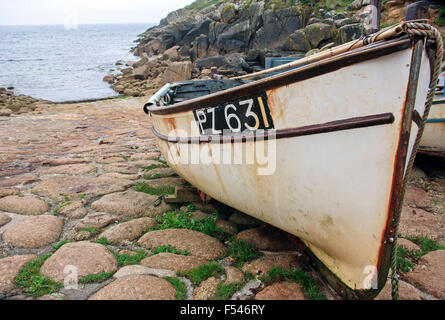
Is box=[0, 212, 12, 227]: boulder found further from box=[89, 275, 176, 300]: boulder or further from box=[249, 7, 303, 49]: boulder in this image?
box=[249, 7, 303, 49]: boulder

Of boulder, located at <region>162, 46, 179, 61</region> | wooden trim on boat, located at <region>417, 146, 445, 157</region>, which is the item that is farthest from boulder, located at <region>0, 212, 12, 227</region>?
boulder, located at <region>162, 46, 179, 61</region>

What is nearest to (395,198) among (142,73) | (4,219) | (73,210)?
(73,210)

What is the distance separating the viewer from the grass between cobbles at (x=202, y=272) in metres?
2.27

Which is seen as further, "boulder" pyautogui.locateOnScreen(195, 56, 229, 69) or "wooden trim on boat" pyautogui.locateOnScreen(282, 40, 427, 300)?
"boulder" pyautogui.locateOnScreen(195, 56, 229, 69)

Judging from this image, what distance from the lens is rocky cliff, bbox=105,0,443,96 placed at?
15186mm

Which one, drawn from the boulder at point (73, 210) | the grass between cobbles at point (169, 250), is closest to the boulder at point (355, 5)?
the boulder at point (73, 210)

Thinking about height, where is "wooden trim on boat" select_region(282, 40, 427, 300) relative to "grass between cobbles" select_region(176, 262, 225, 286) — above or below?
above

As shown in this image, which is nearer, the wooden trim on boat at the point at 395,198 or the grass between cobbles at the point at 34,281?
the wooden trim on boat at the point at 395,198

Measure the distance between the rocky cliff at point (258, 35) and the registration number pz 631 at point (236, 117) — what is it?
36.1ft

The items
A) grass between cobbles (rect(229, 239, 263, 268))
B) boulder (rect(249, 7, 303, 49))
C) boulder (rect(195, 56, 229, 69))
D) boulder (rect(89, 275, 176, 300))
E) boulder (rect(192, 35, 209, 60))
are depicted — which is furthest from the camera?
boulder (rect(192, 35, 209, 60))

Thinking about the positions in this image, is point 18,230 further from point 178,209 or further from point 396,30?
point 396,30

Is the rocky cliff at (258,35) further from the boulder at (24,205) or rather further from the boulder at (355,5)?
the boulder at (24,205)

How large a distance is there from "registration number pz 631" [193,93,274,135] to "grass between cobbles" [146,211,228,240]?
987 mm
